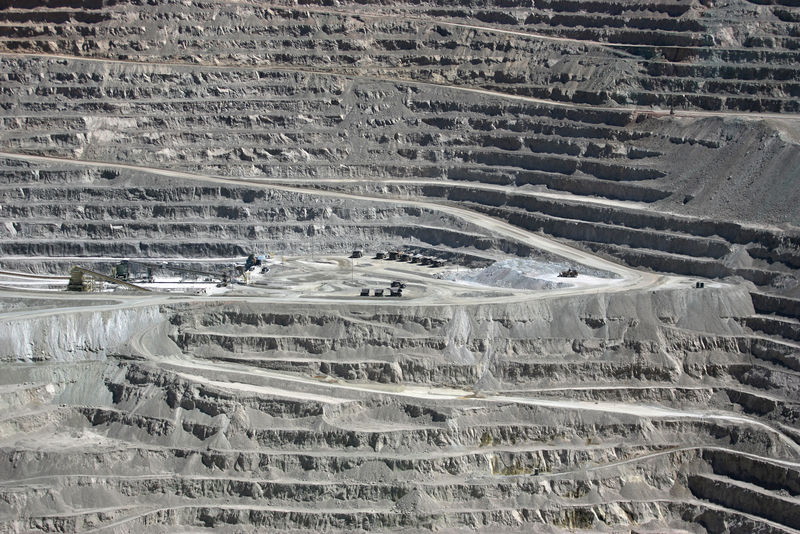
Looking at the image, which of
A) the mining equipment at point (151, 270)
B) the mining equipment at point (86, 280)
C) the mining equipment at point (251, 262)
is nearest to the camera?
the mining equipment at point (86, 280)

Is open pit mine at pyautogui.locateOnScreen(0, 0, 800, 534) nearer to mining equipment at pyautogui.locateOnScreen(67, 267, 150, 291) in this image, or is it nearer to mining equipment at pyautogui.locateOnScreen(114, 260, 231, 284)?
mining equipment at pyautogui.locateOnScreen(67, 267, 150, 291)

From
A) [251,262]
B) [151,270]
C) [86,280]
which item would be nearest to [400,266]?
[251,262]

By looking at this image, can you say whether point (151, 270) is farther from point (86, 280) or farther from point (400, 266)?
point (400, 266)

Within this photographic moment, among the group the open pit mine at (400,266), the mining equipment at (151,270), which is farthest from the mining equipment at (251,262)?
the open pit mine at (400,266)

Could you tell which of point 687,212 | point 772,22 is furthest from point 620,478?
point 772,22

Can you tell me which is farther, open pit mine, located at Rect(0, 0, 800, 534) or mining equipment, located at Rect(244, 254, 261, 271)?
mining equipment, located at Rect(244, 254, 261, 271)

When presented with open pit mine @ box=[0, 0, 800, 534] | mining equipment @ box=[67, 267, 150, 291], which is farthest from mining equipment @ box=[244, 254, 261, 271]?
mining equipment @ box=[67, 267, 150, 291]

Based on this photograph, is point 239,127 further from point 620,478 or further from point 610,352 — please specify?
point 620,478

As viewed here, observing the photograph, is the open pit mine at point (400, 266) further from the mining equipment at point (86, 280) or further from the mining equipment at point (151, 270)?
the mining equipment at point (151, 270)

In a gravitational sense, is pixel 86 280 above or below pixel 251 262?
below
